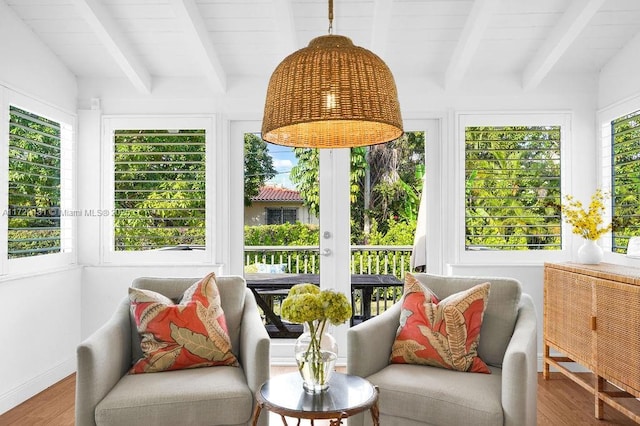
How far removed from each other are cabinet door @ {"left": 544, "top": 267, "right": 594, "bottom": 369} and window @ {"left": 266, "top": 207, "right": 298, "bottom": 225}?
2.01m

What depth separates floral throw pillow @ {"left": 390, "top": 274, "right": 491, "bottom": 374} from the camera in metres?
2.60

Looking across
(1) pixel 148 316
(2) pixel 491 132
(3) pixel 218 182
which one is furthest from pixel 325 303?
(2) pixel 491 132

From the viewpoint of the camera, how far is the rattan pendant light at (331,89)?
5.33 feet

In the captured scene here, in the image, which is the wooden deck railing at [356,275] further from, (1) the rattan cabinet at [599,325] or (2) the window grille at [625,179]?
(2) the window grille at [625,179]

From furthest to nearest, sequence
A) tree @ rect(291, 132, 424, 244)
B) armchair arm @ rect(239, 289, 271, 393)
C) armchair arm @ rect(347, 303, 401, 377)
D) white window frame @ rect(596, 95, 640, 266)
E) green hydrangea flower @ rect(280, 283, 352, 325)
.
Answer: tree @ rect(291, 132, 424, 244) → white window frame @ rect(596, 95, 640, 266) → armchair arm @ rect(347, 303, 401, 377) → armchair arm @ rect(239, 289, 271, 393) → green hydrangea flower @ rect(280, 283, 352, 325)

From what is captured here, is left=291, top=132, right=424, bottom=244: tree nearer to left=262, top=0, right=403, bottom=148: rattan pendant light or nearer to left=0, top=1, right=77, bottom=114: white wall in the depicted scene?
left=0, top=1, right=77, bottom=114: white wall

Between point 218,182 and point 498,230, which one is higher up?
point 218,182

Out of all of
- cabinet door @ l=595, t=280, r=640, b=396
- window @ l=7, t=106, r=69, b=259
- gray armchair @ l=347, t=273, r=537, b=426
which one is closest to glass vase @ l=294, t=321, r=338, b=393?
gray armchair @ l=347, t=273, r=537, b=426

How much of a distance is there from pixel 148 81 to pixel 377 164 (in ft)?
6.43

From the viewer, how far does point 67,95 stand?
404 centimetres

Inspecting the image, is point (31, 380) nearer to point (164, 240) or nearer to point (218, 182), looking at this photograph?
point (164, 240)

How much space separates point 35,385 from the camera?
11.7 ft

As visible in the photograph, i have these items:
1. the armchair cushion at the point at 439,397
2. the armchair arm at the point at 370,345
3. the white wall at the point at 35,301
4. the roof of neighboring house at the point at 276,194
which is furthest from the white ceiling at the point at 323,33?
the armchair cushion at the point at 439,397

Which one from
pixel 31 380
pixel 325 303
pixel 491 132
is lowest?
pixel 31 380
